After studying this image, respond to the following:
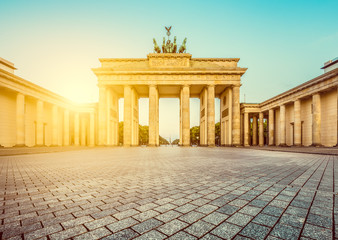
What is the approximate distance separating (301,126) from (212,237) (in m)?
37.1

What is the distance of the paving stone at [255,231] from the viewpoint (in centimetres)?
176

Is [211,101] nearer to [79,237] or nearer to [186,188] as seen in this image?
[186,188]

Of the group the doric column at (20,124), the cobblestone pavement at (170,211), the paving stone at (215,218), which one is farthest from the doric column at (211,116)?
the paving stone at (215,218)

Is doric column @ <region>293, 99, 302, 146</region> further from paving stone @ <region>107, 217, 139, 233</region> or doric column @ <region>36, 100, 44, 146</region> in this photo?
doric column @ <region>36, 100, 44, 146</region>

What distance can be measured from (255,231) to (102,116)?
33.9 m

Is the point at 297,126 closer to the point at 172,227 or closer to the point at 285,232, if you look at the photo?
the point at 285,232

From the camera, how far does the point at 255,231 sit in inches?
73.3

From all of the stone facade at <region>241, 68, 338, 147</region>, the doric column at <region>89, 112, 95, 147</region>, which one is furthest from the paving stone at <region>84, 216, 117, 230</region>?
the doric column at <region>89, 112, 95, 147</region>

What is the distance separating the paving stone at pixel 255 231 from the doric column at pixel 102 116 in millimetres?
32879

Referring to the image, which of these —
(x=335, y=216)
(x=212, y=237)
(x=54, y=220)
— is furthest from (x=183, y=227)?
(x=335, y=216)

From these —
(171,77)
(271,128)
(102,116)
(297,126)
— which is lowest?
(271,128)

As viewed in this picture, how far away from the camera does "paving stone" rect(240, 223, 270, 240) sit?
5.78ft

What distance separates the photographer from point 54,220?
86.4 inches

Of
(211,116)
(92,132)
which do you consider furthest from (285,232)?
(92,132)
